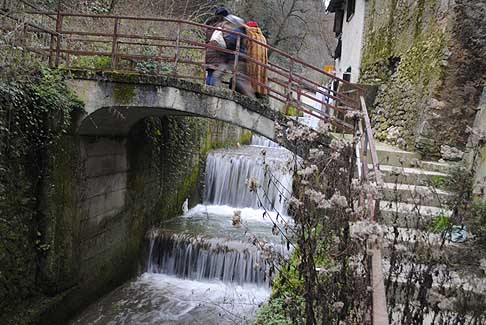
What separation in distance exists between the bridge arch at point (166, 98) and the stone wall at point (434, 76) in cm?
257

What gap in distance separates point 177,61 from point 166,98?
0.64 m

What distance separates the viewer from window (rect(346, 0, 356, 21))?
14.9 meters

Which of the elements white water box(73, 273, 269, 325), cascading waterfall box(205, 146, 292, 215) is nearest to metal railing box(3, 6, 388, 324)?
cascading waterfall box(205, 146, 292, 215)

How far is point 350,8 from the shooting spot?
15.4m

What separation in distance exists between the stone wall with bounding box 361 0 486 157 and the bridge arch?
257 cm

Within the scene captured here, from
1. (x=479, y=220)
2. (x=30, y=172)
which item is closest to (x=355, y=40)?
(x=479, y=220)

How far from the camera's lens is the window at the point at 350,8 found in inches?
586

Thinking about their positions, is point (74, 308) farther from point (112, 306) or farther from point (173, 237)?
point (173, 237)

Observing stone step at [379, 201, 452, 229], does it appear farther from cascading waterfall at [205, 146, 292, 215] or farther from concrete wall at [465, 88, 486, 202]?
cascading waterfall at [205, 146, 292, 215]

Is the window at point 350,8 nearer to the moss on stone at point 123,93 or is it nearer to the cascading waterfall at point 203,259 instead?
the cascading waterfall at point 203,259

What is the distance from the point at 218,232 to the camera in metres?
9.66

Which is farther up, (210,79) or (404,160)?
(210,79)

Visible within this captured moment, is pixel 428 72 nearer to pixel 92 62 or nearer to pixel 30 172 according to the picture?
pixel 92 62

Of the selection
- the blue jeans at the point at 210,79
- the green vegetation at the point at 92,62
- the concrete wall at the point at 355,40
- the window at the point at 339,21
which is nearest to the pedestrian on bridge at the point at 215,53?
the blue jeans at the point at 210,79
